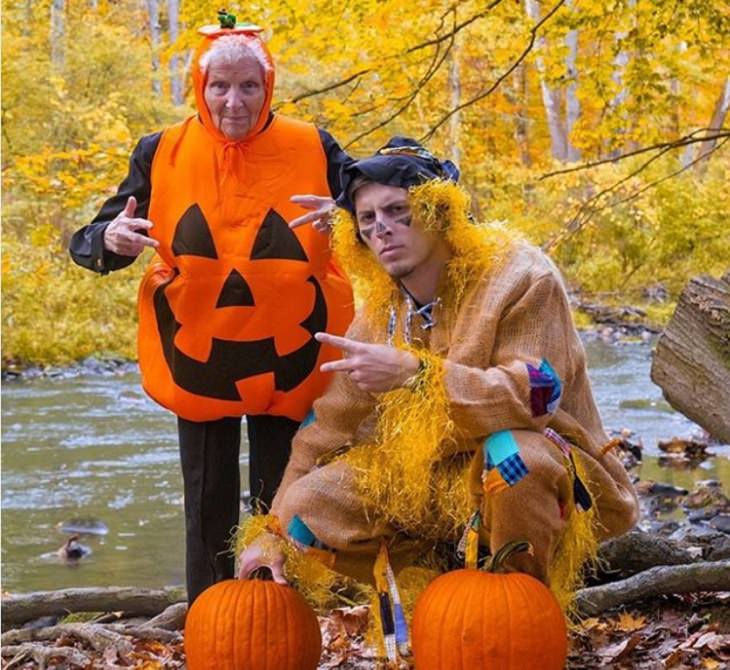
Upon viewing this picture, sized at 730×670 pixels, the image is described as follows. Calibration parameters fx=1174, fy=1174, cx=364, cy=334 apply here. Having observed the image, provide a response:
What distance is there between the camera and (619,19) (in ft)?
16.8

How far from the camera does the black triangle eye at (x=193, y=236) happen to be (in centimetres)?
319

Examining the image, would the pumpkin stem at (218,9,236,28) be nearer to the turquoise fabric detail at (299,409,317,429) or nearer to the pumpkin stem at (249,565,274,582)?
the turquoise fabric detail at (299,409,317,429)

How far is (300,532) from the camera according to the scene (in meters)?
2.84

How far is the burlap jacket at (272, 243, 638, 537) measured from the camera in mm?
2578

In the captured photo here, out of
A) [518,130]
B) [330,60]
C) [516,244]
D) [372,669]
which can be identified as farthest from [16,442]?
[518,130]

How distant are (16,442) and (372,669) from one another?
625cm

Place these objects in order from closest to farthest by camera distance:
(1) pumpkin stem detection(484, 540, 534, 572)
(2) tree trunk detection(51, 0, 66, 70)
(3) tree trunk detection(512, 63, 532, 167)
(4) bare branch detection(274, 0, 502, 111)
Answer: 1. (1) pumpkin stem detection(484, 540, 534, 572)
2. (4) bare branch detection(274, 0, 502, 111)
3. (2) tree trunk detection(51, 0, 66, 70)
4. (3) tree trunk detection(512, 63, 532, 167)

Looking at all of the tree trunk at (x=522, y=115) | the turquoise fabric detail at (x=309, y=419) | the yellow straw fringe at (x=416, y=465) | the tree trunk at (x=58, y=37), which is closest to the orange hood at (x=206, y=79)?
the turquoise fabric detail at (x=309, y=419)

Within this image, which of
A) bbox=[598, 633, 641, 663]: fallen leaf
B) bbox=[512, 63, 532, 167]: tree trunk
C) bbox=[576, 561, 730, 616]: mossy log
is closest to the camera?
bbox=[598, 633, 641, 663]: fallen leaf

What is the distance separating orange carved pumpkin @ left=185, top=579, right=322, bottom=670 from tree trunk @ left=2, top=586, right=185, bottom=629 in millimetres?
1242

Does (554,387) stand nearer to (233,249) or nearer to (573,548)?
(573,548)

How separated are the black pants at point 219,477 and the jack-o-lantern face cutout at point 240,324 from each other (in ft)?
0.56

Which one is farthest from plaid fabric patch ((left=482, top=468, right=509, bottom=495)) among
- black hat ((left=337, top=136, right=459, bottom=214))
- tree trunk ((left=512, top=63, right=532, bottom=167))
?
tree trunk ((left=512, top=63, right=532, bottom=167))

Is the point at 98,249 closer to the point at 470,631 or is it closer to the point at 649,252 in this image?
the point at 470,631
